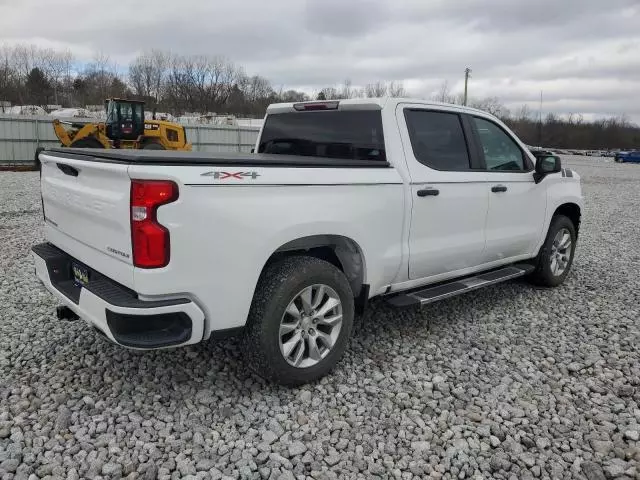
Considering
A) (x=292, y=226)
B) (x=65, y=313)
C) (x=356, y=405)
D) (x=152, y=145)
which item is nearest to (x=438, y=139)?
(x=292, y=226)

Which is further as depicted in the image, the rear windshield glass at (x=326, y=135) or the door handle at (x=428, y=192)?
the rear windshield glass at (x=326, y=135)

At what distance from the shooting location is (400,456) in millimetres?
2936

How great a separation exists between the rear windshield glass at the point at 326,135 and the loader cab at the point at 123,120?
16640 mm

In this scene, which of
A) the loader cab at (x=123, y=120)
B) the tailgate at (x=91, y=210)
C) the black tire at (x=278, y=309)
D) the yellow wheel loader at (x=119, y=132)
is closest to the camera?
the tailgate at (x=91, y=210)

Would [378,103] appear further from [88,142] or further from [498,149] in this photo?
[88,142]

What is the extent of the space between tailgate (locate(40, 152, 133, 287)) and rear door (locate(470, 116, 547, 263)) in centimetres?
317

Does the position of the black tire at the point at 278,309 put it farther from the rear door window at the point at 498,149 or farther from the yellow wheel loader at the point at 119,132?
the yellow wheel loader at the point at 119,132

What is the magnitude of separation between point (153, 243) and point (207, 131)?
1081 inches

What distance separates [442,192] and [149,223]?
2388mm

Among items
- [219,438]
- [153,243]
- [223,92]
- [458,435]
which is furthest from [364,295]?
[223,92]

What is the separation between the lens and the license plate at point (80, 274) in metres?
3.39

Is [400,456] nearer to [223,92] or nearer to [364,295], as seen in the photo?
[364,295]

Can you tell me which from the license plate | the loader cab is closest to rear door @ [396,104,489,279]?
the license plate

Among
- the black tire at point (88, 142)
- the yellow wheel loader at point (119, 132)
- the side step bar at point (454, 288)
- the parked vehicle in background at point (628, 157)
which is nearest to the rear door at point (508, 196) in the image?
the side step bar at point (454, 288)
